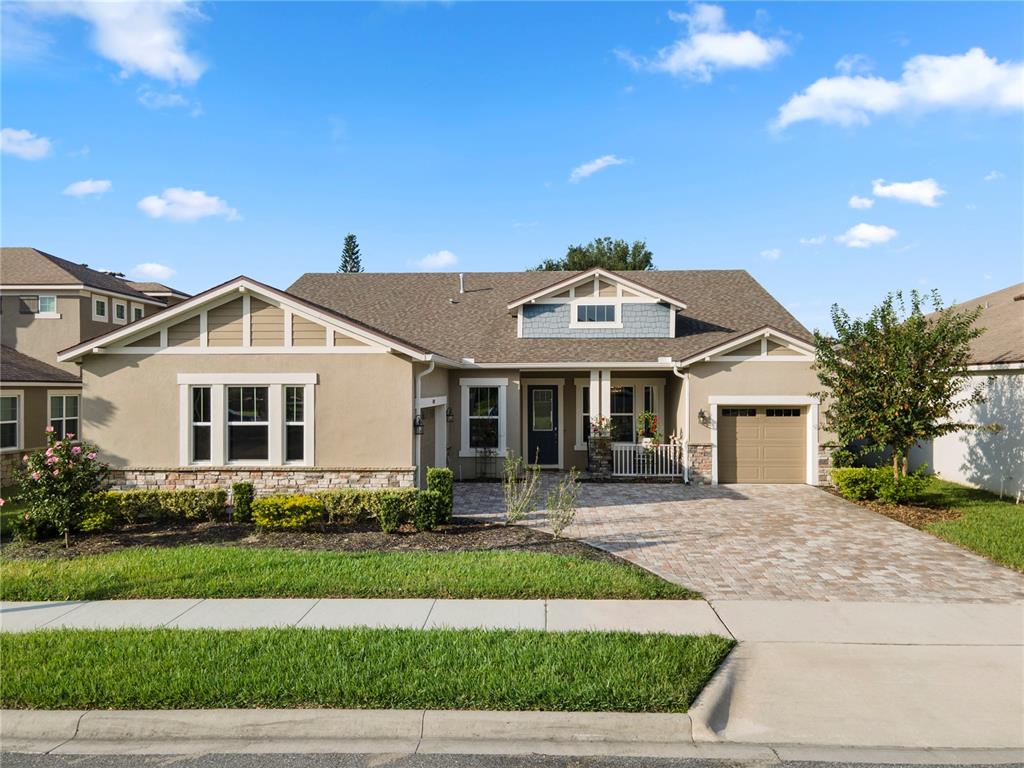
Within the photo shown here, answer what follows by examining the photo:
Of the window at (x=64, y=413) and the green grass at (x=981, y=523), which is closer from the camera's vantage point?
the green grass at (x=981, y=523)

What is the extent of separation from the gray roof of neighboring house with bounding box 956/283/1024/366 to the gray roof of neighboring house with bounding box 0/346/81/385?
2404 centimetres

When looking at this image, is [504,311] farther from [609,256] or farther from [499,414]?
[609,256]

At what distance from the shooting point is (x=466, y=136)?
1842cm

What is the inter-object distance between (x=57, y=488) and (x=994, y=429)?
17.9 meters

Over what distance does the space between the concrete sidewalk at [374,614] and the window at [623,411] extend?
11.7 m

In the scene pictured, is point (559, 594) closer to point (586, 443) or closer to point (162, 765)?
point (162, 765)

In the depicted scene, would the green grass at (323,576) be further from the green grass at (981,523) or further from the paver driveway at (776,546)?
the green grass at (981,523)

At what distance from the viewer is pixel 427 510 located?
1098 centimetres

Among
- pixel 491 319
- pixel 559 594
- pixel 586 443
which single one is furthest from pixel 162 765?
pixel 491 319

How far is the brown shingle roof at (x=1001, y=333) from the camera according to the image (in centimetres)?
1518

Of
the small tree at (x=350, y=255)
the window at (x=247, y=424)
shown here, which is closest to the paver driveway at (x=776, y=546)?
the window at (x=247, y=424)

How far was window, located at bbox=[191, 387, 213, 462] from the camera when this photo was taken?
42.3 ft

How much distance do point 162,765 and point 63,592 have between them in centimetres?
451

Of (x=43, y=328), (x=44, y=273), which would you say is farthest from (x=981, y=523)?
(x=44, y=273)
